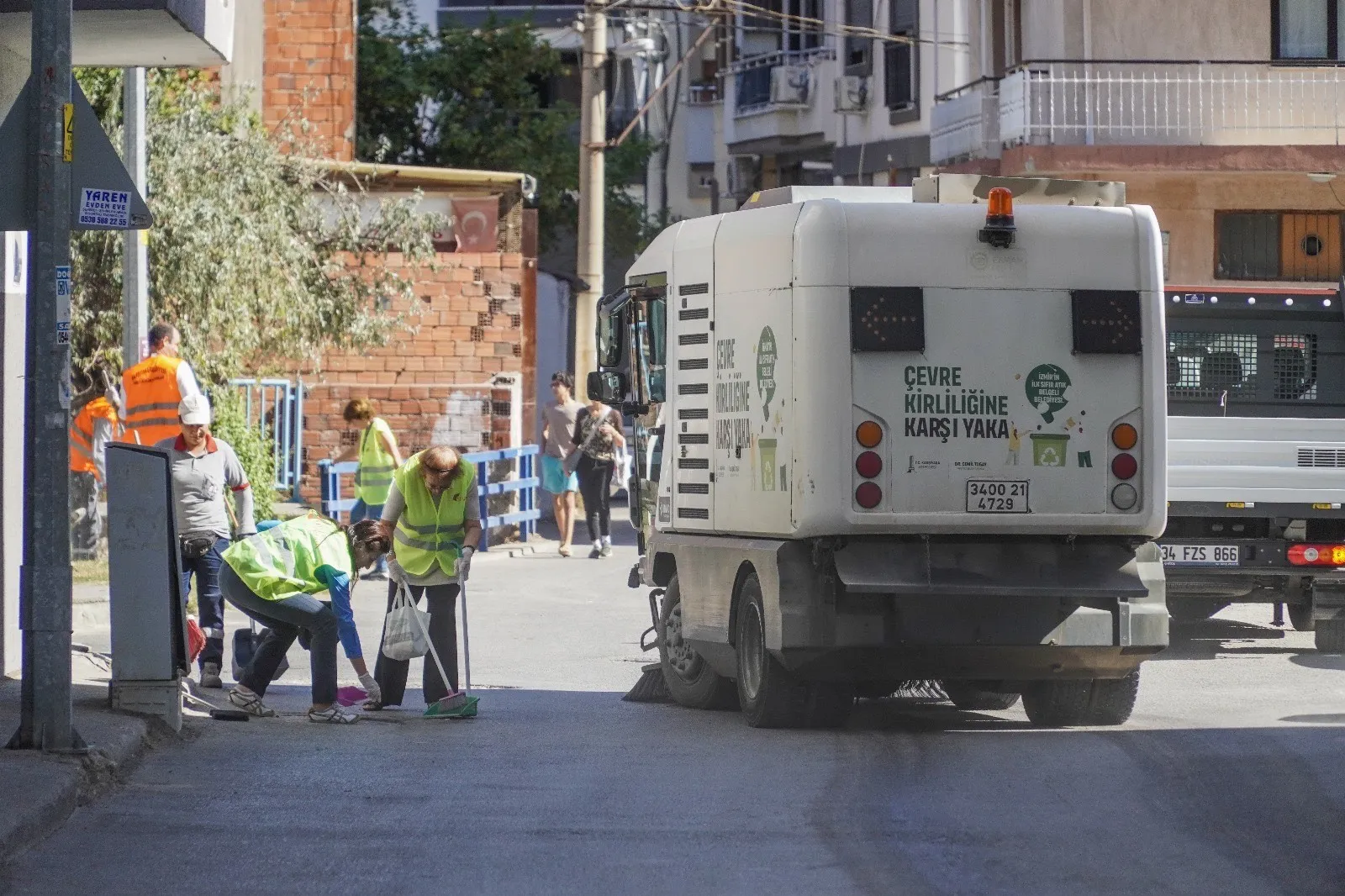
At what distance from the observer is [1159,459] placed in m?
11.3

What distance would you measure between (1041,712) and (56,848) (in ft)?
18.9

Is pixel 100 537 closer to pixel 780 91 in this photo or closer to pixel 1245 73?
pixel 1245 73

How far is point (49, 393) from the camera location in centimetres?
924

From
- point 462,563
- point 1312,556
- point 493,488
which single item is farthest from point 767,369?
point 493,488

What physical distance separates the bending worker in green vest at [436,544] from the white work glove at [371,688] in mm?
12

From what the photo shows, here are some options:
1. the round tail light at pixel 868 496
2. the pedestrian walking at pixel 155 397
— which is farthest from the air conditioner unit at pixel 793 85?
the round tail light at pixel 868 496

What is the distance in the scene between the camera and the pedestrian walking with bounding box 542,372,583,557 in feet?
81.1

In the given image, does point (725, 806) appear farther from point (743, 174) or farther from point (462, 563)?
point (743, 174)

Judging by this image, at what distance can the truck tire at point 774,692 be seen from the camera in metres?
11.5

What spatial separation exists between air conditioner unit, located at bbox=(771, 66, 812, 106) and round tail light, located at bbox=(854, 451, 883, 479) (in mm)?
31193

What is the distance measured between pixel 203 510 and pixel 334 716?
7.76 feet

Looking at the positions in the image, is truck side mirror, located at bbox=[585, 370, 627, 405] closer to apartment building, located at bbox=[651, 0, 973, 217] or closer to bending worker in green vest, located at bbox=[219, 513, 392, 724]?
bending worker in green vest, located at bbox=[219, 513, 392, 724]

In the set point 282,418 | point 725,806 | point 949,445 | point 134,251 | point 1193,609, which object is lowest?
point 725,806

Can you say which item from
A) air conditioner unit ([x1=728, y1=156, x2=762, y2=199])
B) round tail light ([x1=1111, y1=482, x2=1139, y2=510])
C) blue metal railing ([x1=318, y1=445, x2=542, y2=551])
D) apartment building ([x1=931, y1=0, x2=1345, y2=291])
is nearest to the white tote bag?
round tail light ([x1=1111, y1=482, x2=1139, y2=510])
